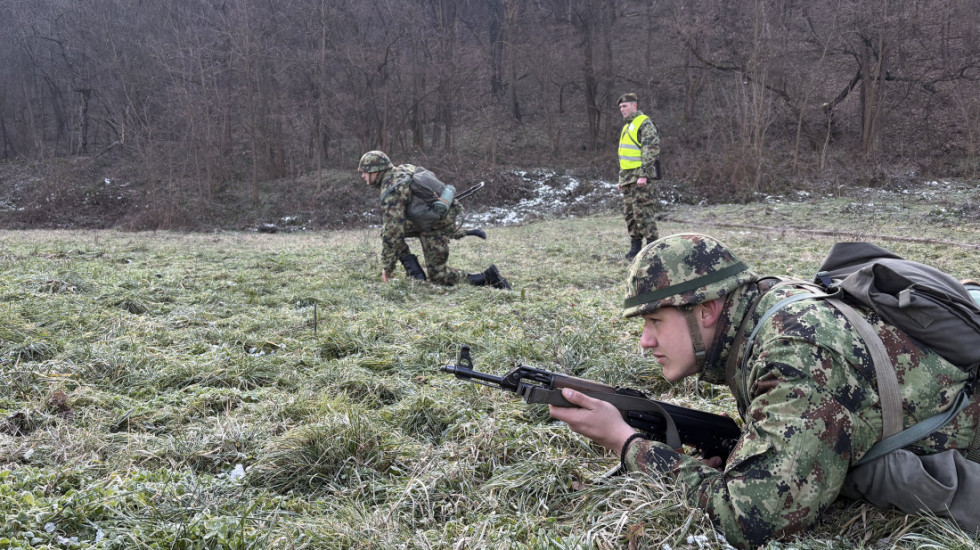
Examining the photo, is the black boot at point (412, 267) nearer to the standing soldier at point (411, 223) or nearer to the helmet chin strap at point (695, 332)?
the standing soldier at point (411, 223)

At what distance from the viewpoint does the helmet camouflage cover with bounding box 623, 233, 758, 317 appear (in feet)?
7.59

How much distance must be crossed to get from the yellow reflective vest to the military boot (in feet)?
12.3

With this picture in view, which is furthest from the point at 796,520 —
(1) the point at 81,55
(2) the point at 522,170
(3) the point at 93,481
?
(1) the point at 81,55

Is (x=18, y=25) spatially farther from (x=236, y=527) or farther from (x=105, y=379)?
(x=236, y=527)

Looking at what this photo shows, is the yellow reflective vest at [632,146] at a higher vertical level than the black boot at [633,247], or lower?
higher

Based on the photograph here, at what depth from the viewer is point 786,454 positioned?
2002 mm

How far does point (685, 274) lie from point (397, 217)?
609 cm

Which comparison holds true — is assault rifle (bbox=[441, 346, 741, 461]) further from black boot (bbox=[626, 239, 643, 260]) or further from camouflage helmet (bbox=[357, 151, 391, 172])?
black boot (bbox=[626, 239, 643, 260])

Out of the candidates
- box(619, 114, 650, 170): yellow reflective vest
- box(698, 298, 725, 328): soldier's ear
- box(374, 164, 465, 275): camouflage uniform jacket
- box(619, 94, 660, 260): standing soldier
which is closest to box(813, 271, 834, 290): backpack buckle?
box(698, 298, 725, 328): soldier's ear

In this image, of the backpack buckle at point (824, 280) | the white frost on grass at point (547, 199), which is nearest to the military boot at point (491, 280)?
the backpack buckle at point (824, 280)

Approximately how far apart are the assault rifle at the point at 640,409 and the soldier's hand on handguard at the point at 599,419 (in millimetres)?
46

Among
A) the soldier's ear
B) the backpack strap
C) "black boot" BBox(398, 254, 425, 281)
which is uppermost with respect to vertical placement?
the soldier's ear

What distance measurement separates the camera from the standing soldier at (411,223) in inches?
319

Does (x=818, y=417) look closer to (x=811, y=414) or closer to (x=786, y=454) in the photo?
(x=811, y=414)
